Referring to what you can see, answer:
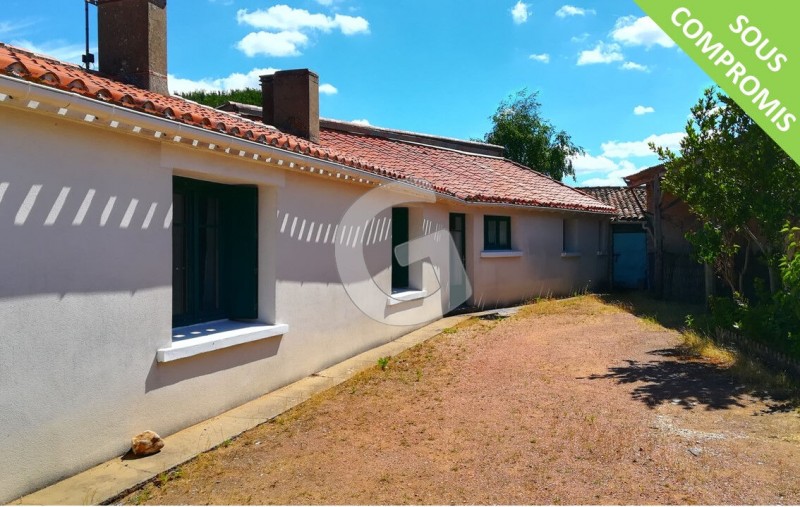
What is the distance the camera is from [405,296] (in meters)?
10.5

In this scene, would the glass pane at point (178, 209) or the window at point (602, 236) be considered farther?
the window at point (602, 236)

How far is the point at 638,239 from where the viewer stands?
66.9ft

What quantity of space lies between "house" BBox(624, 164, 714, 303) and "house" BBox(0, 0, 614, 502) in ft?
23.4

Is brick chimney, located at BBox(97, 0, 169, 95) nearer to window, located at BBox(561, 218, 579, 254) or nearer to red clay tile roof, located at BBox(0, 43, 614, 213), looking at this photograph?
red clay tile roof, located at BBox(0, 43, 614, 213)

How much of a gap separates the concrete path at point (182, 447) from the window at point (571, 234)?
10.8 m

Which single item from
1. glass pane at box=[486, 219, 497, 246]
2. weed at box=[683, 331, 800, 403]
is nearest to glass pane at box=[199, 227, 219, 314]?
weed at box=[683, 331, 800, 403]

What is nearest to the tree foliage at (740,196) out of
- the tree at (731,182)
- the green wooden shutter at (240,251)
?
the tree at (731,182)

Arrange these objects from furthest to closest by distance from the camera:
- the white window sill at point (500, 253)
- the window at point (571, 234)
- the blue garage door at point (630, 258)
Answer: the blue garage door at point (630, 258) < the window at point (571, 234) < the white window sill at point (500, 253)

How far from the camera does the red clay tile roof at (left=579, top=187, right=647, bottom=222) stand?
19297 mm

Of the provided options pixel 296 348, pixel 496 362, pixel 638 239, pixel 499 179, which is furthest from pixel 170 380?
pixel 638 239

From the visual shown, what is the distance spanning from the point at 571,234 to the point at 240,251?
12.8 meters

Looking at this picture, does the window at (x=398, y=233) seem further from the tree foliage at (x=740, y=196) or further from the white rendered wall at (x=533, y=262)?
the tree foliage at (x=740, y=196)

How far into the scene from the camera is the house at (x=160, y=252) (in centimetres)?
389

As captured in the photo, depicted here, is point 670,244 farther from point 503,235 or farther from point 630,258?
point 630,258
